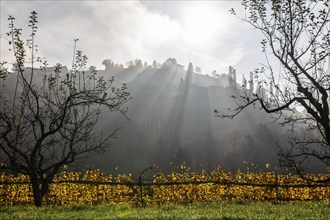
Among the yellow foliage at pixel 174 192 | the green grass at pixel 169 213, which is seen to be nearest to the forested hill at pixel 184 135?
the yellow foliage at pixel 174 192

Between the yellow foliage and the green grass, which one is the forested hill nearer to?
the yellow foliage

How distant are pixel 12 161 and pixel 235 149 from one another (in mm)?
94632

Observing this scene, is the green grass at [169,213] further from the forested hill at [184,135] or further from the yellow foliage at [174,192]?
the forested hill at [184,135]

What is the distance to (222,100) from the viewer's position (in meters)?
186

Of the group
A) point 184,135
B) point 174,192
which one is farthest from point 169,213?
point 184,135

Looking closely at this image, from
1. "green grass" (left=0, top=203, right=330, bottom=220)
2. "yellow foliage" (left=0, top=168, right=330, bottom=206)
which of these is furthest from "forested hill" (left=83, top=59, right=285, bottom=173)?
"green grass" (left=0, top=203, right=330, bottom=220)

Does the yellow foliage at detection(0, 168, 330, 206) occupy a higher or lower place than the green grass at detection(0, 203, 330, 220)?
lower

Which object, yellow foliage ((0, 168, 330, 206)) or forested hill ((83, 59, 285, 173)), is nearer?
yellow foliage ((0, 168, 330, 206))

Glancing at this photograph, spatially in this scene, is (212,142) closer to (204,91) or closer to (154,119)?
(154,119)

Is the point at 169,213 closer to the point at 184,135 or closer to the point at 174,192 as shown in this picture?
the point at 174,192

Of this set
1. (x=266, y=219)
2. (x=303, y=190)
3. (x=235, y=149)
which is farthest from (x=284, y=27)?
(x=235, y=149)

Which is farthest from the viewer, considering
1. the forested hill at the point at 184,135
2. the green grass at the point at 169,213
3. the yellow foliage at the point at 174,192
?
the forested hill at the point at 184,135

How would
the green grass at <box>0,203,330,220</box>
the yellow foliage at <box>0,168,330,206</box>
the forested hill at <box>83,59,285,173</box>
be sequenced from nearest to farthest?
the green grass at <box>0,203,330,220</box>
the yellow foliage at <box>0,168,330,206</box>
the forested hill at <box>83,59,285,173</box>

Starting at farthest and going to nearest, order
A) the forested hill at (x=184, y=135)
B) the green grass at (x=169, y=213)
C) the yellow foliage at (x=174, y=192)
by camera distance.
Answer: the forested hill at (x=184, y=135) → the yellow foliage at (x=174, y=192) → the green grass at (x=169, y=213)
